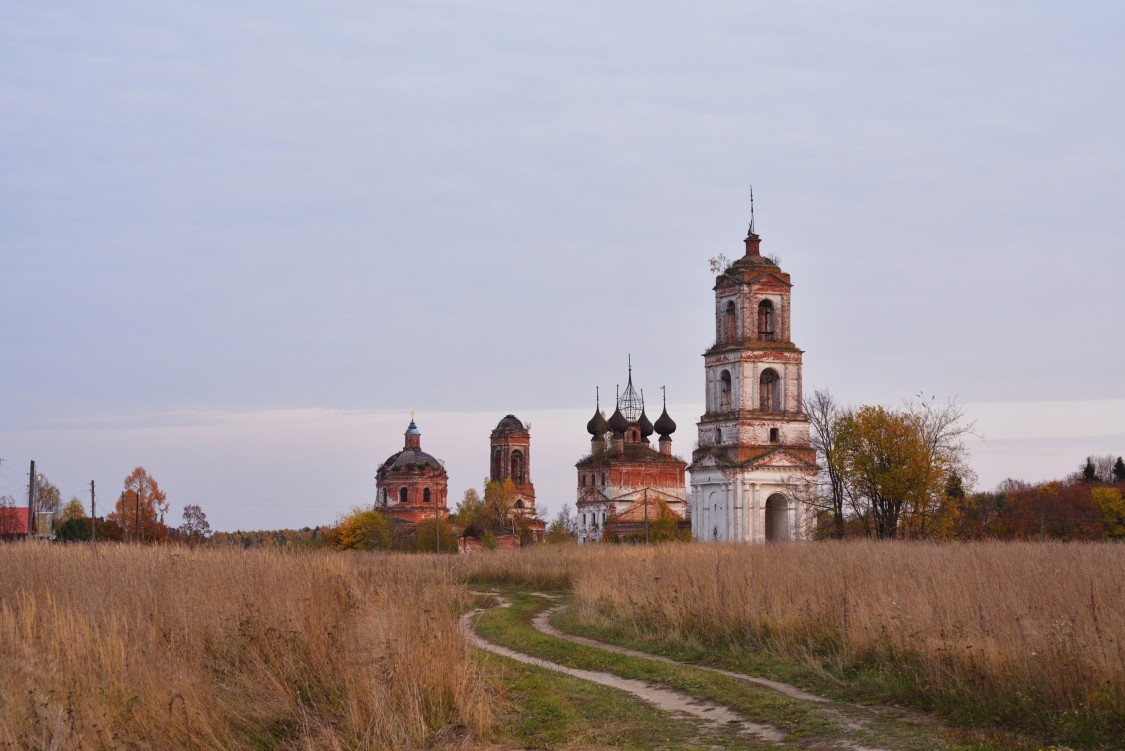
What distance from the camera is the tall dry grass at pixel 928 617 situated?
10562 mm

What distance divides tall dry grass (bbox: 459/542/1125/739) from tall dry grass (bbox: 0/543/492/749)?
15.1 feet

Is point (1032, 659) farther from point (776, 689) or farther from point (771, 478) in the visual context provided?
point (771, 478)

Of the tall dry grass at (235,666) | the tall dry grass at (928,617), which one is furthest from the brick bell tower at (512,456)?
the tall dry grass at (235,666)

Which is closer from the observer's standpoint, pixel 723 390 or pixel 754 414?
pixel 754 414

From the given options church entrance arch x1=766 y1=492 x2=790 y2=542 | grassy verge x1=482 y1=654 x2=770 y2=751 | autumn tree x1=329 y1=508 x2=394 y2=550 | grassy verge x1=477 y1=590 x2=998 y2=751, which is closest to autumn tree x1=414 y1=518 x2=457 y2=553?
autumn tree x1=329 y1=508 x2=394 y2=550

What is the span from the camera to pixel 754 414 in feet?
180

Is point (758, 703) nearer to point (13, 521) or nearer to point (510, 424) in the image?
point (13, 521)

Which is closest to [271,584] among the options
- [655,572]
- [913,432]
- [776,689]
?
[776,689]

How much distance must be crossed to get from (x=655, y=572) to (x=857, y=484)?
75.9 ft

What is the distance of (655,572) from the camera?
74.8ft

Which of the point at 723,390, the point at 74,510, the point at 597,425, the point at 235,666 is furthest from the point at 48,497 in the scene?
the point at 235,666

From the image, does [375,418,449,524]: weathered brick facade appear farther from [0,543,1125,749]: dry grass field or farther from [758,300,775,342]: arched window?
[0,543,1125,749]: dry grass field

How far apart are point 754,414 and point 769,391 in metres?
1.84

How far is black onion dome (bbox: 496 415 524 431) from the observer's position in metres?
109
